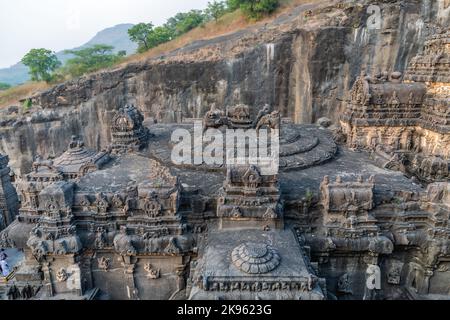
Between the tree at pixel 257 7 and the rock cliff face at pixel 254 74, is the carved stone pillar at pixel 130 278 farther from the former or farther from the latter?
the tree at pixel 257 7

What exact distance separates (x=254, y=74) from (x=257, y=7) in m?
8.56

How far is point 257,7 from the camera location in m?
36.2

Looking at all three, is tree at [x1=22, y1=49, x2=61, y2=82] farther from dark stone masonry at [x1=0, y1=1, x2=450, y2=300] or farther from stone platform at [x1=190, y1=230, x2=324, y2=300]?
stone platform at [x1=190, y1=230, x2=324, y2=300]

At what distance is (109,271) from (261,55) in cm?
2514

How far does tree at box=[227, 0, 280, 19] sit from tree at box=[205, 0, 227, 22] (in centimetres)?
690

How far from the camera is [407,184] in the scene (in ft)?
42.2

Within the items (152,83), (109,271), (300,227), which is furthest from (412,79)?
(152,83)

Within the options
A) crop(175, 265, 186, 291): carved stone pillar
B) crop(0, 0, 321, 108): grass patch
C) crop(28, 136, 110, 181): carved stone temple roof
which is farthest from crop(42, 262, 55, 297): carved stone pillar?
crop(0, 0, 321, 108): grass patch

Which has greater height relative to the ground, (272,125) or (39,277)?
(272,125)

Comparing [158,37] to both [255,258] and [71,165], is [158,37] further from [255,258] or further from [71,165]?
[255,258]

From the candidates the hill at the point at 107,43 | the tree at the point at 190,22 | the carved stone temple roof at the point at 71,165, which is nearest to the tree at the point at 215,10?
the tree at the point at 190,22

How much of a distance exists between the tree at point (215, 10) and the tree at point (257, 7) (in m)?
6.90

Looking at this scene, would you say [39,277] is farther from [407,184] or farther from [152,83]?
[152,83]

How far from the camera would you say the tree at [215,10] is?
43875mm
